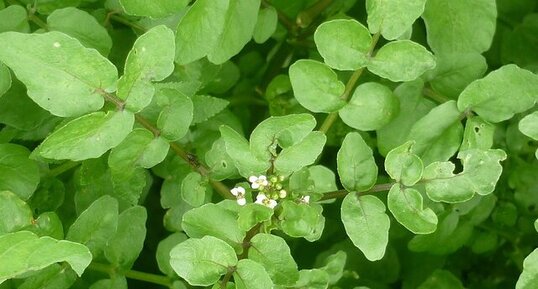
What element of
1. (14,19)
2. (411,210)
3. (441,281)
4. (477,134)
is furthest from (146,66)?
(441,281)

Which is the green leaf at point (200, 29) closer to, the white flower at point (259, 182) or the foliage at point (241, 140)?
the foliage at point (241, 140)

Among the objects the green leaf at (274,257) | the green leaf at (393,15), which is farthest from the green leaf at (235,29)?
the green leaf at (274,257)

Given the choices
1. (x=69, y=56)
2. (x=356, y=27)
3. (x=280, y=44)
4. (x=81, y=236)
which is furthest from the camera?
(x=280, y=44)

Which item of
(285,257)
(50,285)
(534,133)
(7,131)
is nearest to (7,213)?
(50,285)

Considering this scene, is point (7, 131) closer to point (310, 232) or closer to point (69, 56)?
point (69, 56)

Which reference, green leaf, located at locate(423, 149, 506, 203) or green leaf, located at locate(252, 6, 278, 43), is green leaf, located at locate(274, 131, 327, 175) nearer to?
green leaf, located at locate(423, 149, 506, 203)

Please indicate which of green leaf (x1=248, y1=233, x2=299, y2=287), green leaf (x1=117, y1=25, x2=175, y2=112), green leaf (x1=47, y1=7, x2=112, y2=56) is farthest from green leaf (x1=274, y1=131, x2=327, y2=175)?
green leaf (x1=47, y1=7, x2=112, y2=56)

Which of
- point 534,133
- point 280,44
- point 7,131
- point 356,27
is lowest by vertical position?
point 280,44
